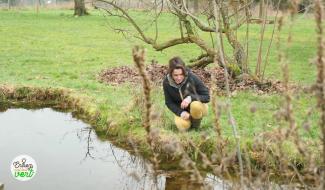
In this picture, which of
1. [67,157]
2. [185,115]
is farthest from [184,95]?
[67,157]

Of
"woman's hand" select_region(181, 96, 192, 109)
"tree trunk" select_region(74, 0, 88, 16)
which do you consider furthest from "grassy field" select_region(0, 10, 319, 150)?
"tree trunk" select_region(74, 0, 88, 16)

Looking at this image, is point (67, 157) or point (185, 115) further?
point (67, 157)

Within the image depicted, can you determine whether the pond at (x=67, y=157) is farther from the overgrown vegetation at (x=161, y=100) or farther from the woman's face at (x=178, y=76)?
the woman's face at (x=178, y=76)

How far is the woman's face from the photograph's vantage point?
6844 millimetres

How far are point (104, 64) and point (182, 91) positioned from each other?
22.5ft

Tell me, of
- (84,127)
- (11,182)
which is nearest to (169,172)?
(11,182)

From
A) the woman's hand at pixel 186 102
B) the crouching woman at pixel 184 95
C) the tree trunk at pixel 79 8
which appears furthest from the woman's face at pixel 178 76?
the tree trunk at pixel 79 8

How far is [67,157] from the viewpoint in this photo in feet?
23.6

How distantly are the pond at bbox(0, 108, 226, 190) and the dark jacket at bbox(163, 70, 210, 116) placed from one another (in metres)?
0.89

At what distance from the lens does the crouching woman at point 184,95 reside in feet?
22.6

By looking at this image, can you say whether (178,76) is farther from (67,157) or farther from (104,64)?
(104,64)

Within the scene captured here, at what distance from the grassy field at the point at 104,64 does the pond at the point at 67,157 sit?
571 millimetres

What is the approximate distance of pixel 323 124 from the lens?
2.15 m

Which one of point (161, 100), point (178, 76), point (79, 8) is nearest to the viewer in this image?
point (178, 76)
